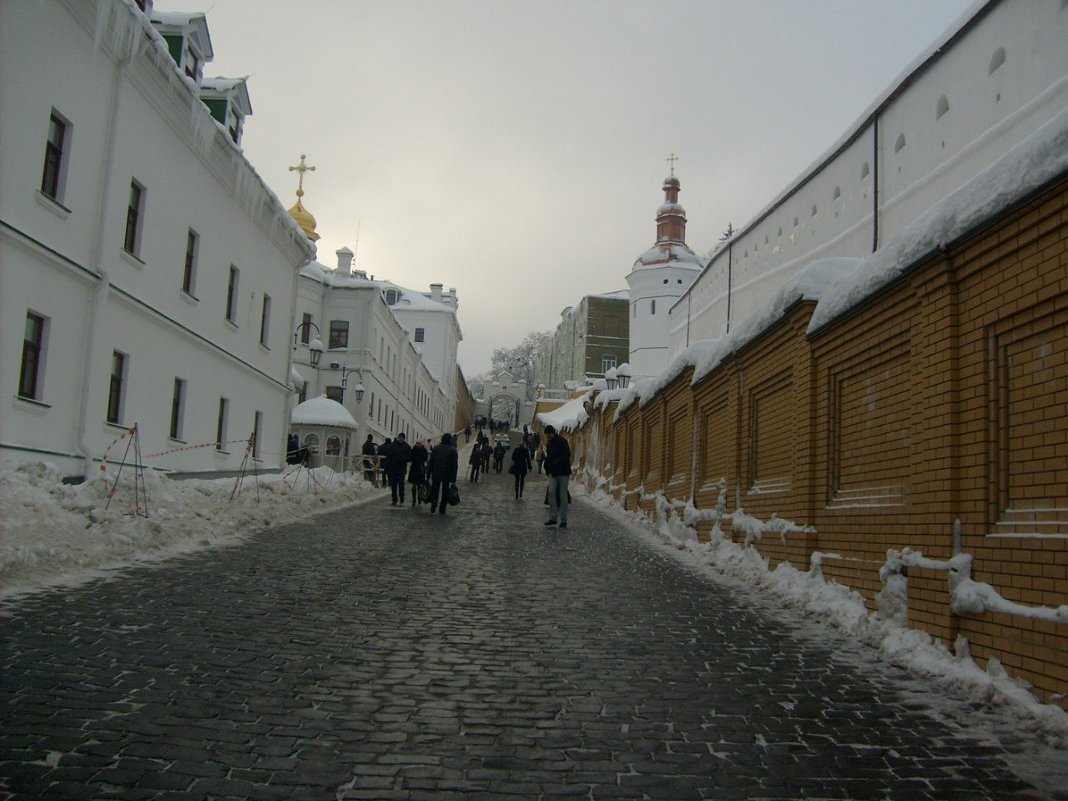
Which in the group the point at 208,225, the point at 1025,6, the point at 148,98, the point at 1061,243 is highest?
the point at 1025,6

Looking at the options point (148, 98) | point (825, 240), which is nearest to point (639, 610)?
point (148, 98)

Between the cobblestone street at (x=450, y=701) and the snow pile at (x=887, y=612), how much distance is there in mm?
239

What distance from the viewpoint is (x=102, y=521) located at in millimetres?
10398

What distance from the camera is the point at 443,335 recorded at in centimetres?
7400

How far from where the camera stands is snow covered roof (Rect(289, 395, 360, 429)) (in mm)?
32719

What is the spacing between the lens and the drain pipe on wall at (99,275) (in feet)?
45.4

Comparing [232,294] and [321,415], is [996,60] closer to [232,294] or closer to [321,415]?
[232,294]

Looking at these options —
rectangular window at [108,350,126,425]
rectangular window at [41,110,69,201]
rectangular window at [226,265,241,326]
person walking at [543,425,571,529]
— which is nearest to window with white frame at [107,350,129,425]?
rectangular window at [108,350,126,425]

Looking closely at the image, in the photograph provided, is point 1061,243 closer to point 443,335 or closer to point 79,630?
point 79,630

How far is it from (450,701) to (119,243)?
41.2ft

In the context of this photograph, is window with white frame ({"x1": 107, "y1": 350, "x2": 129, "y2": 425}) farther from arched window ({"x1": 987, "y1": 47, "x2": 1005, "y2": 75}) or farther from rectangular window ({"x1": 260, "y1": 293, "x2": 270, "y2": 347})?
arched window ({"x1": 987, "y1": 47, "x2": 1005, "y2": 75})

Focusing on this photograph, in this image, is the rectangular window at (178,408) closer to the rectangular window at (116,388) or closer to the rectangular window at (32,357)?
the rectangular window at (116,388)

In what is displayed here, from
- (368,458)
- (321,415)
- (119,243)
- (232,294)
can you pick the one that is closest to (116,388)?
(119,243)

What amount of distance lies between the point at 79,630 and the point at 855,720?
16.8 ft
